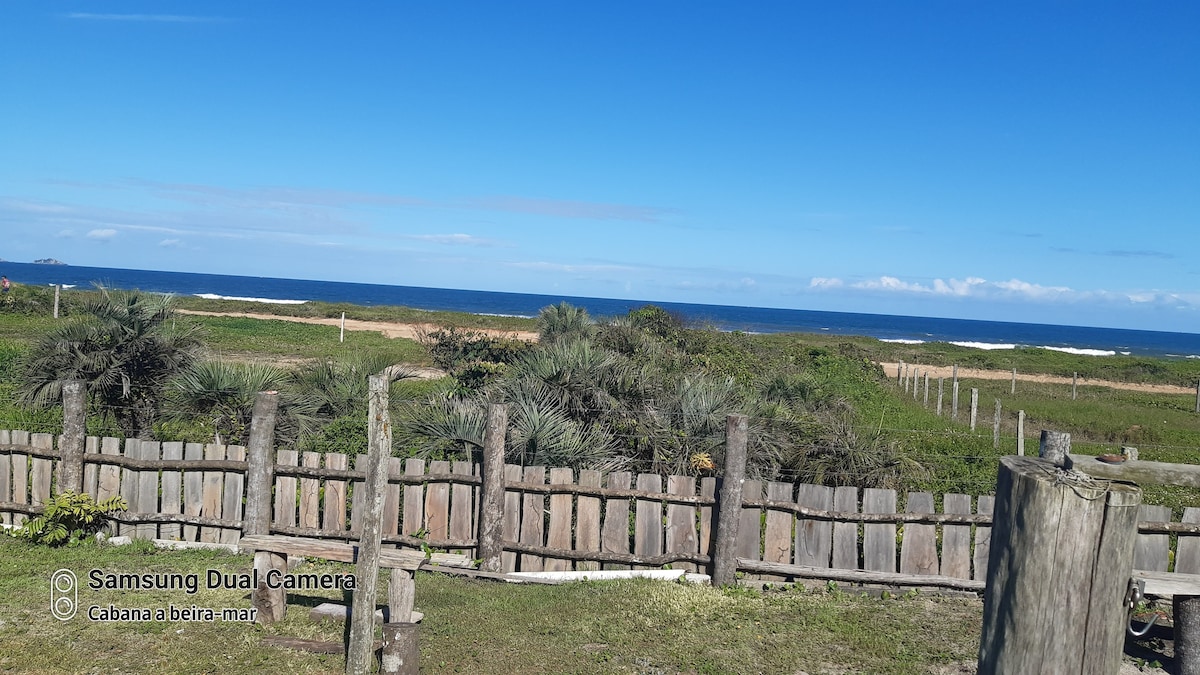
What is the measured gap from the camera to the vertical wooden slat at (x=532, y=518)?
26.7 ft

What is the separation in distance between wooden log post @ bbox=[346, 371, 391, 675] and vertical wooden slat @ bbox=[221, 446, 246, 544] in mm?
3317

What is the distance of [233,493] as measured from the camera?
27.6 feet

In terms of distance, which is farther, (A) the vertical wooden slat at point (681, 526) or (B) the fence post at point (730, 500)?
(A) the vertical wooden slat at point (681, 526)

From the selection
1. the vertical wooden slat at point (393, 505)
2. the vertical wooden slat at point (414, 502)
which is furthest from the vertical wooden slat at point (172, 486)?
the vertical wooden slat at point (414, 502)

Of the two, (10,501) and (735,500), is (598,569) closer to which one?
(735,500)

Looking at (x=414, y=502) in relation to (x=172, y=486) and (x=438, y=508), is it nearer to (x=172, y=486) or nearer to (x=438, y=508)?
(x=438, y=508)

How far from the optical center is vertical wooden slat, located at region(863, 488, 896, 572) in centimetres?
779

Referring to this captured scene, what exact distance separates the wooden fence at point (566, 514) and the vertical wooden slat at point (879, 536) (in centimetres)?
1

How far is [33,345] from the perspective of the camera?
10781 mm

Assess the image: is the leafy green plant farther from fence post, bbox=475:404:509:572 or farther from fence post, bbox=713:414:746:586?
fence post, bbox=713:414:746:586

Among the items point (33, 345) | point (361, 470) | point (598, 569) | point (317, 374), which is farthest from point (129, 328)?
point (598, 569)

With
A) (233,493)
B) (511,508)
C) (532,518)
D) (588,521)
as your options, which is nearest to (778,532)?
(588,521)

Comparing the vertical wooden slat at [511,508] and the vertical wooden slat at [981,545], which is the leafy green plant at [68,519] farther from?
the vertical wooden slat at [981,545]

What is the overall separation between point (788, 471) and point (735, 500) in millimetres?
2435
